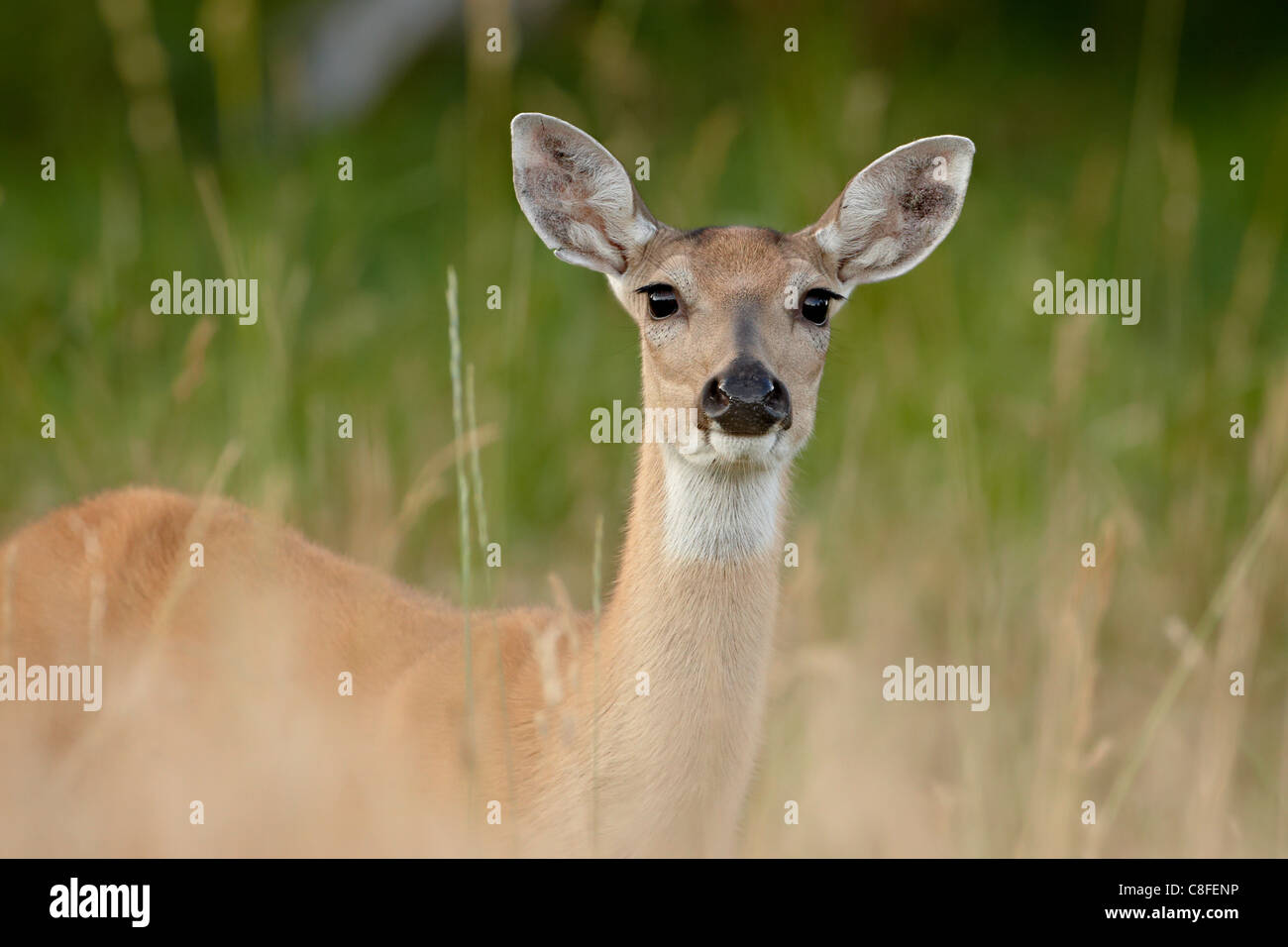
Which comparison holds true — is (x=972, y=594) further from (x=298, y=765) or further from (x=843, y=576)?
(x=298, y=765)

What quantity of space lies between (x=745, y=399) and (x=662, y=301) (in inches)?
23.8

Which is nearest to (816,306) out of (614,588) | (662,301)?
(662,301)

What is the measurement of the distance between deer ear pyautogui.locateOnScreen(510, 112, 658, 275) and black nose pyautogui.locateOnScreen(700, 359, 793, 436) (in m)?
0.80

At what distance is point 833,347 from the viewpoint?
5.56m

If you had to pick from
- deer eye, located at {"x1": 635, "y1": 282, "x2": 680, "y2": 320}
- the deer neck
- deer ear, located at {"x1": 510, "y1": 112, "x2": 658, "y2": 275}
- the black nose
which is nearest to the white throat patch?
the deer neck

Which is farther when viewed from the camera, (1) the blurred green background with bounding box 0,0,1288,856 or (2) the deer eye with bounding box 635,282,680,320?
(1) the blurred green background with bounding box 0,0,1288,856

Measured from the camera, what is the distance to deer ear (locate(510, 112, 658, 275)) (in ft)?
16.1

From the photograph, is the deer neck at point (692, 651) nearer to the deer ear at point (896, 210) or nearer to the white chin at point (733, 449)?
the white chin at point (733, 449)

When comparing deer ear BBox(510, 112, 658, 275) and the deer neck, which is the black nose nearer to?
the deer neck

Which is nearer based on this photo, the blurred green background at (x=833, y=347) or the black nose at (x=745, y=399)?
the black nose at (x=745, y=399)

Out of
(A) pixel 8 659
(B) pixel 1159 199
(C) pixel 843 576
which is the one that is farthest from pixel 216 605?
(B) pixel 1159 199

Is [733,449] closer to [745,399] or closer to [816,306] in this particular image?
[745,399]

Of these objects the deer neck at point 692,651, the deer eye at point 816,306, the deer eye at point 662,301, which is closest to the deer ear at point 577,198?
the deer eye at point 662,301

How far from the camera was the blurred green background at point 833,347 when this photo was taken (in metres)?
5.56
